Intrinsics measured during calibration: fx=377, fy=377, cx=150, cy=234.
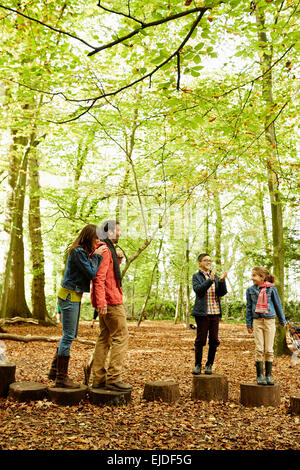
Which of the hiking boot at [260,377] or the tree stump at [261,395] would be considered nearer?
the tree stump at [261,395]

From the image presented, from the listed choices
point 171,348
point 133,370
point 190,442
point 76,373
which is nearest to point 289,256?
point 171,348

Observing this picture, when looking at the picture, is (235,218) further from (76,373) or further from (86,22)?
(76,373)

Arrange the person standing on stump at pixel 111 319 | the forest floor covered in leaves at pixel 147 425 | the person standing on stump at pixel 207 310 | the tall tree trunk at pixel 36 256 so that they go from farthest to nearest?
1. the tall tree trunk at pixel 36 256
2. the person standing on stump at pixel 207 310
3. the person standing on stump at pixel 111 319
4. the forest floor covered in leaves at pixel 147 425

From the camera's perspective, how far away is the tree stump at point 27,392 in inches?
164

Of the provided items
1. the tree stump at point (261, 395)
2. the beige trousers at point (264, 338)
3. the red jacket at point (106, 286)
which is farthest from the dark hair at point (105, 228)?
the tree stump at point (261, 395)

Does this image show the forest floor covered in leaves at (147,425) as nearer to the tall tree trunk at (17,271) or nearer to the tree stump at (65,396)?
the tree stump at (65,396)

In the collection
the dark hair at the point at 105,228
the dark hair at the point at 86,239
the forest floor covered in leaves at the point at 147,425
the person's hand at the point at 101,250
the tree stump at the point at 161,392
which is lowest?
the forest floor covered in leaves at the point at 147,425

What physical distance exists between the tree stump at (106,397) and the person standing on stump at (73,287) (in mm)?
216

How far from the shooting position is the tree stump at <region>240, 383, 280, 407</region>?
4711 mm

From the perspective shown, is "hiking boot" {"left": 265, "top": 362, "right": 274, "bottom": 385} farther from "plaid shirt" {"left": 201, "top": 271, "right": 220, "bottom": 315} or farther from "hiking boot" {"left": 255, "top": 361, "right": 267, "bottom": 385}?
"plaid shirt" {"left": 201, "top": 271, "right": 220, "bottom": 315}

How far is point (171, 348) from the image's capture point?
10.8 m

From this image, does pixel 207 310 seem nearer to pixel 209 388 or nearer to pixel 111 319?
pixel 209 388

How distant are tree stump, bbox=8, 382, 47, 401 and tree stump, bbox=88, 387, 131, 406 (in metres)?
0.55
